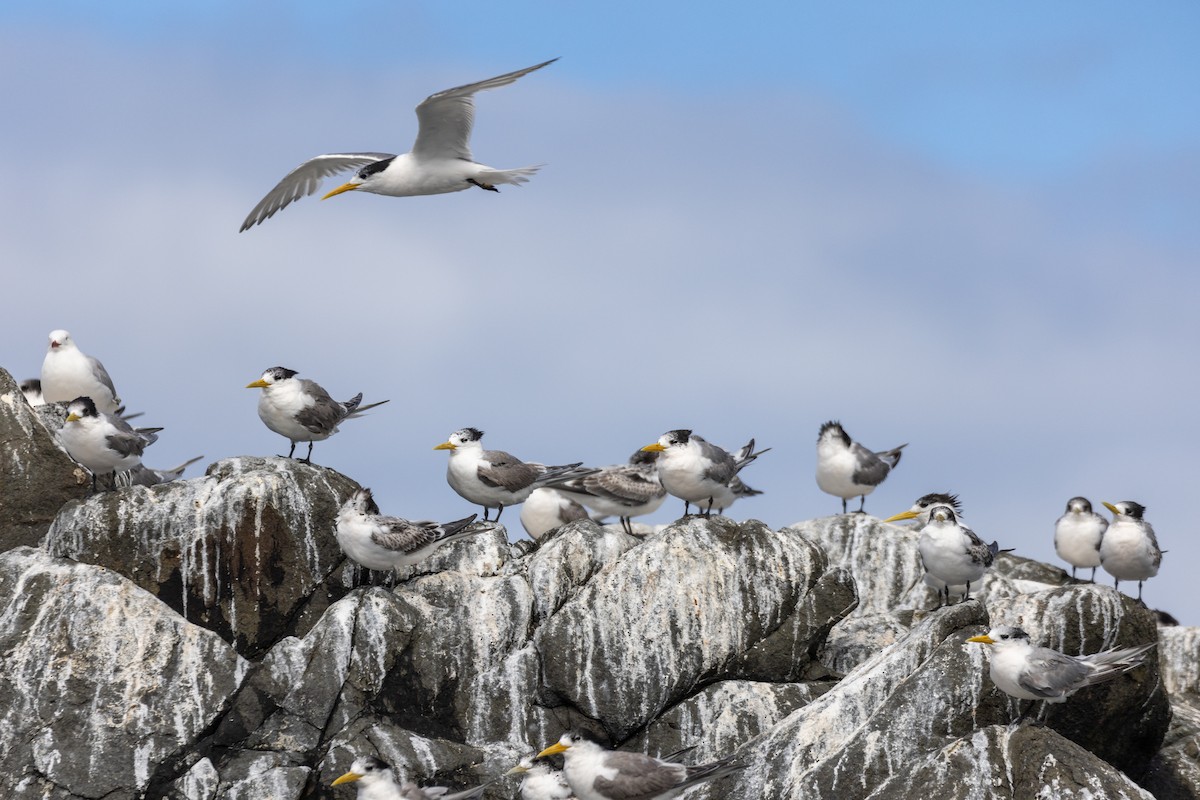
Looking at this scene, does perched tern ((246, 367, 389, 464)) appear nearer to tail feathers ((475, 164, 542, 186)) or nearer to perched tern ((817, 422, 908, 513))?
tail feathers ((475, 164, 542, 186))

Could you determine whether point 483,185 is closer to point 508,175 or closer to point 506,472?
point 508,175

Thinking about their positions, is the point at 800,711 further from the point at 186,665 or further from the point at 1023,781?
the point at 186,665

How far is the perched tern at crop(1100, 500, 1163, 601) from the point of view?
60.1 ft

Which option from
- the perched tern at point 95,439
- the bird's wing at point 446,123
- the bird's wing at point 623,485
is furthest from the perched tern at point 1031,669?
the perched tern at point 95,439

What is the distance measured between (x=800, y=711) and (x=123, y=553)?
21.4 ft

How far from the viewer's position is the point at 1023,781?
39.6ft

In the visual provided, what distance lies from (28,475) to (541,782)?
6.80 metres

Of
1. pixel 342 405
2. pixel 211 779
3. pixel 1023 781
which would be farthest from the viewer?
pixel 342 405

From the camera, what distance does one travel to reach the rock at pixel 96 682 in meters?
14.4

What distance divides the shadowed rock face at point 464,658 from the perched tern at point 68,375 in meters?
3.56

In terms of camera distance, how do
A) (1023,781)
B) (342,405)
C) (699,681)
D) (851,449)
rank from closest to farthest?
1. (1023,781)
2. (699,681)
3. (342,405)
4. (851,449)

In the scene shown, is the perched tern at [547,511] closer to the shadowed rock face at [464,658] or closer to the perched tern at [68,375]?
the shadowed rock face at [464,658]

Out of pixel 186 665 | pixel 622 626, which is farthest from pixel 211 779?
pixel 622 626

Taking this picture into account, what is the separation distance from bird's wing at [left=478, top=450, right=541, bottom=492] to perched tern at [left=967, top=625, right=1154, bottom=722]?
239 inches
